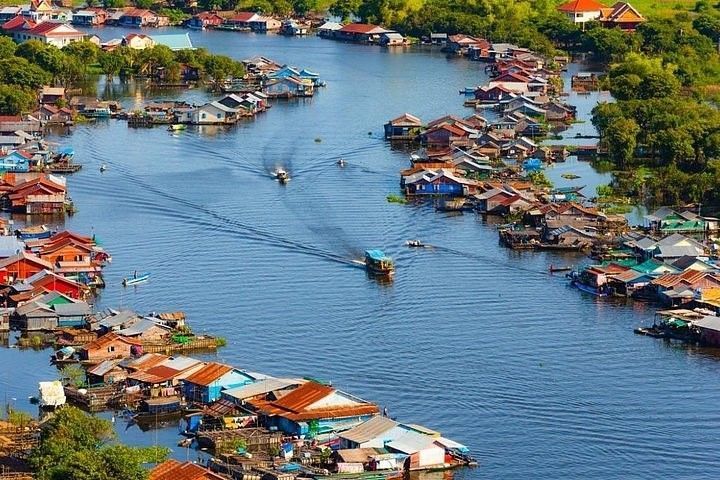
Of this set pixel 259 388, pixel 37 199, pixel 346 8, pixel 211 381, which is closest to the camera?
pixel 259 388

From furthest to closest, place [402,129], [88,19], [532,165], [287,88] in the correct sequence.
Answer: [88,19] < [287,88] < [402,129] < [532,165]

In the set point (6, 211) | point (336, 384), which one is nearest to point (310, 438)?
point (336, 384)

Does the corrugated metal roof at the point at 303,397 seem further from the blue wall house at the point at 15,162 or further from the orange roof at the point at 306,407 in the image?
the blue wall house at the point at 15,162

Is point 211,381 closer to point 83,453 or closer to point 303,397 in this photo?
point 303,397

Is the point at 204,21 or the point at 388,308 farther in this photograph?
the point at 204,21

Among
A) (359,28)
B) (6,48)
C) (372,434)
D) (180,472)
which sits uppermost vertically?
(6,48)

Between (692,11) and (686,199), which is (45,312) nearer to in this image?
(686,199)

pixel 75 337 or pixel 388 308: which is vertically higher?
pixel 388 308

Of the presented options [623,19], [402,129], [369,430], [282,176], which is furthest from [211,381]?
[623,19]
